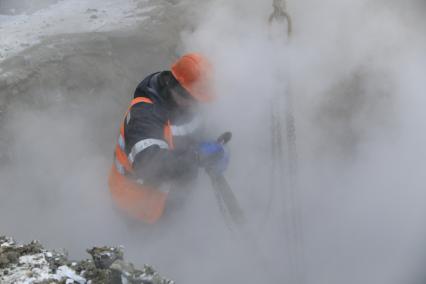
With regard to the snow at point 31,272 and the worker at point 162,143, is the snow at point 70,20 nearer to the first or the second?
the worker at point 162,143

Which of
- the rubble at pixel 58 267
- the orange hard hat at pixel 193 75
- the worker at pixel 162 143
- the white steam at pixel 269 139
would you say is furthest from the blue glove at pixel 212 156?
the white steam at pixel 269 139

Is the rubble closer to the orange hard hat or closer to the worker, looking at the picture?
the worker

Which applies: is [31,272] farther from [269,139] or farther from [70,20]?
[70,20]

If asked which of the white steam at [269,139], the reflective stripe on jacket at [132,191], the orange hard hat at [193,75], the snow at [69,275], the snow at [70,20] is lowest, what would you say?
the snow at [69,275]

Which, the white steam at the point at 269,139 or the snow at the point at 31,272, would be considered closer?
the snow at the point at 31,272

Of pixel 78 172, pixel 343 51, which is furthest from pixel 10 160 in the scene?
pixel 343 51

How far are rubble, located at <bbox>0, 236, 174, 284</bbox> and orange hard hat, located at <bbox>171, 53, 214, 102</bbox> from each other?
133 cm

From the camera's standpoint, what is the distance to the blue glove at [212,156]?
143 inches

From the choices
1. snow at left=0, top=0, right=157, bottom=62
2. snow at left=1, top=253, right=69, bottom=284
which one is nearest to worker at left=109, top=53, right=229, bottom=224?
snow at left=1, top=253, right=69, bottom=284

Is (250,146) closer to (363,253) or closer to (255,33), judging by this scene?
(255,33)

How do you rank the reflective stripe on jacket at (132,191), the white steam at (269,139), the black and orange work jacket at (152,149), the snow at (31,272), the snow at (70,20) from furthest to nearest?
the snow at (70,20)
the white steam at (269,139)
the reflective stripe on jacket at (132,191)
the black and orange work jacket at (152,149)
the snow at (31,272)

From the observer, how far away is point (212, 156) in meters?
3.69

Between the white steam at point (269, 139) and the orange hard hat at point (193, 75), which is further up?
the white steam at point (269, 139)

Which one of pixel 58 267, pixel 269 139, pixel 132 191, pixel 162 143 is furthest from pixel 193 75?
pixel 269 139
